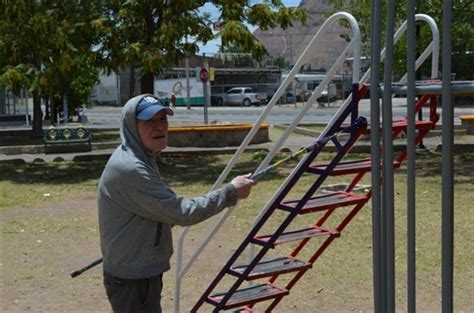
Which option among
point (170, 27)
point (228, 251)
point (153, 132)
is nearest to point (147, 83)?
point (170, 27)

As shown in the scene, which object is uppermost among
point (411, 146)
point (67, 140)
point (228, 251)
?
point (411, 146)

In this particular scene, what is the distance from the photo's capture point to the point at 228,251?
25.8ft

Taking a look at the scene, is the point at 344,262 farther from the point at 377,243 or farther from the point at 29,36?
the point at 29,36

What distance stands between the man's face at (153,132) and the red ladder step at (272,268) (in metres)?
1.31

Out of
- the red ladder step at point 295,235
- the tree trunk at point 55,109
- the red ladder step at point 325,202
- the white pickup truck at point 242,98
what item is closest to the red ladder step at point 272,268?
the red ladder step at point 295,235

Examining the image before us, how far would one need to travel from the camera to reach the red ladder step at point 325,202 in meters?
4.35

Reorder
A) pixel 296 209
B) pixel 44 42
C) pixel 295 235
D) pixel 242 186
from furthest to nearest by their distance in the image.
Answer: pixel 44 42 → pixel 295 235 → pixel 296 209 → pixel 242 186

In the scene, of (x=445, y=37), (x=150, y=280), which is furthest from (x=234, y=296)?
(x=445, y=37)

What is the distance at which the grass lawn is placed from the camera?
20.1 feet

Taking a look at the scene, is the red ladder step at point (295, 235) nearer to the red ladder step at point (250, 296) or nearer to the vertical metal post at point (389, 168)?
the red ladder step at point (250, 296)

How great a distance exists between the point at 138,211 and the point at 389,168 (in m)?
1.20

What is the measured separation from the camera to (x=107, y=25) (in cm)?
1494

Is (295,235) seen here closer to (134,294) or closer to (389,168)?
(134,294)

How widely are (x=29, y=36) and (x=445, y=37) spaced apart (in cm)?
1346
